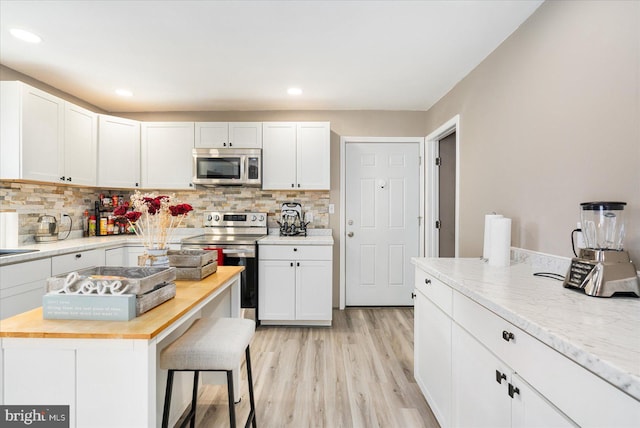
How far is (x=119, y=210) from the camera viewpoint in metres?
1.49

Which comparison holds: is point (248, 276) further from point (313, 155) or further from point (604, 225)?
point (604, 225)

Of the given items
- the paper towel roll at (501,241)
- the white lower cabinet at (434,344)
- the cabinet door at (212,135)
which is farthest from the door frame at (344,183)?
the paper towel roll at (501,241)

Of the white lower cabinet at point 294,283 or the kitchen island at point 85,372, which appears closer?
the kitchen island at point 85,372

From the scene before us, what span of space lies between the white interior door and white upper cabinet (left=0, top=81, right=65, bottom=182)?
2.92m

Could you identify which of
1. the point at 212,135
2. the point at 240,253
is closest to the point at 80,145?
the point at 212,135

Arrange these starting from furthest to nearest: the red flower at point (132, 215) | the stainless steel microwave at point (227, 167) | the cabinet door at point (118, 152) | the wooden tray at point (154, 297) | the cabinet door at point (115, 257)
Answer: the stainless steel microwave at point (227, 167)
the cabinet door at point (118, 152)
the cabinet door at point (115, 257)
the red flower at point (132, 215)
the wooden tray at point (154, 297)

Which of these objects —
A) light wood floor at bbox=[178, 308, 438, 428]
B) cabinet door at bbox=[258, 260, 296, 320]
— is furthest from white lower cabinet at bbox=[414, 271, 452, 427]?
cabinet door at bbox=[258, 260, 296, 320]

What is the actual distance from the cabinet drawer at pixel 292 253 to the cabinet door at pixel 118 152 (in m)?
1.73

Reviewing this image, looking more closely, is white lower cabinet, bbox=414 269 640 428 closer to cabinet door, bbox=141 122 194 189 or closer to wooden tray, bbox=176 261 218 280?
wooden tray, bbox=176 261 218 280

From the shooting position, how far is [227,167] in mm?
3404

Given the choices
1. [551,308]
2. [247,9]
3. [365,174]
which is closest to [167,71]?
[247,9]

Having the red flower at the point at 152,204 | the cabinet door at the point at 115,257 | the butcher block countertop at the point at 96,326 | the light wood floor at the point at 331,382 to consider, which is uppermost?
the red flower at the point at 152,204

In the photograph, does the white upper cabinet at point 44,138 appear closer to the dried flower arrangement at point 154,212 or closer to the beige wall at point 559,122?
the dried flower arrangement at point 154,212

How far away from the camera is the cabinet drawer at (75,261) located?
247 cm
